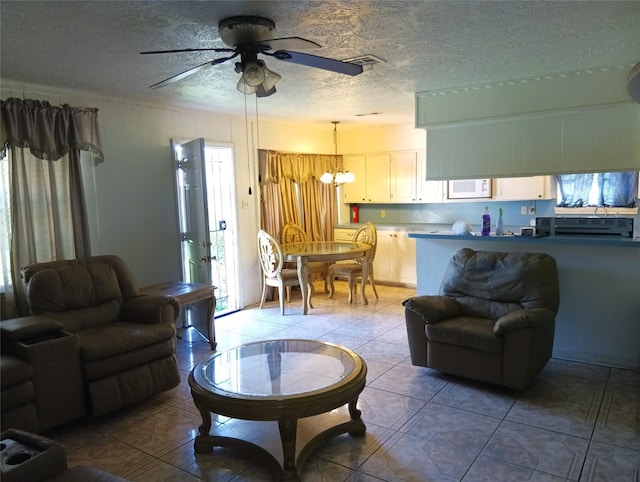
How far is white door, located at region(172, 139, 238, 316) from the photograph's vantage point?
451 centimetres

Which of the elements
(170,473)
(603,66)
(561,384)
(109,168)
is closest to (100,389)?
(170,473)

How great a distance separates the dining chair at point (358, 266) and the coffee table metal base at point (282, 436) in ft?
→ 9.80

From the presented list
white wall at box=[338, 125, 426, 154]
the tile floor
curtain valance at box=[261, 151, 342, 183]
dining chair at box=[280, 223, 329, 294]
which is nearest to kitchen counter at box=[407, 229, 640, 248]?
the tile floor

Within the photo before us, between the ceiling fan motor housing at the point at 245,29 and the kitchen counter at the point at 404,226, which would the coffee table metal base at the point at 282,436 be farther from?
the kitchen counter at the point at 404,226

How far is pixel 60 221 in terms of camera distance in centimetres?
394

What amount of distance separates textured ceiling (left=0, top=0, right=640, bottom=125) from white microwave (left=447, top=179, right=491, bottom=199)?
2200 millimetres

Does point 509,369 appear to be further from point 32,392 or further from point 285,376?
point 32,392

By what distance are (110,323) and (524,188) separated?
4956mm

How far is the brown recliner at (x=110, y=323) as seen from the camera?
2988mm

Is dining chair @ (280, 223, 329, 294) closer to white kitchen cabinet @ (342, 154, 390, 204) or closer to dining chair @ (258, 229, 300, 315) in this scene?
dining chair @ (258, 229, 300, 315)

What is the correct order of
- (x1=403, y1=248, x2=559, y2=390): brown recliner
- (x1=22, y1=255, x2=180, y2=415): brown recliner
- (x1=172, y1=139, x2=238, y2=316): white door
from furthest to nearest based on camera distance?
1. (x1=172, y1=139, x2=238, y2=316): white door
2. (x1=403, y1=248, x2=559, y2=390): brown recliner
3. (x1=22, y1=255, x2=180, y2=415): brown recliner

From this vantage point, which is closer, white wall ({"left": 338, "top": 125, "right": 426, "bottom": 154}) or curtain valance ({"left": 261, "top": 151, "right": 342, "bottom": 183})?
curtain valance ({"left": 261, "top": 151, "right": 342, "bottom": 183})

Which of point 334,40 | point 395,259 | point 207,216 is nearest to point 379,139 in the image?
point 395,259

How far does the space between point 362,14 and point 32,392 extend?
284cm
